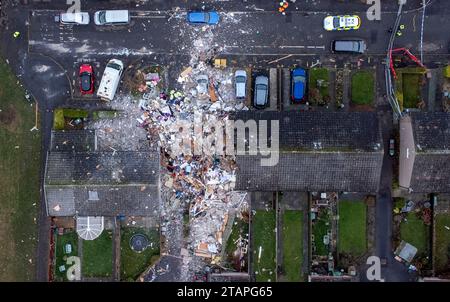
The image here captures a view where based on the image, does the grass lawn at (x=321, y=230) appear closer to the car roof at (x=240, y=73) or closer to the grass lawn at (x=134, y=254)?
the car roof at (x=240, y=73)

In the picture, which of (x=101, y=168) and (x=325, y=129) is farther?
(x=101, y=168)

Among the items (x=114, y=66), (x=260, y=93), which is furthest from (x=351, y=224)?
(x=114, y=66)

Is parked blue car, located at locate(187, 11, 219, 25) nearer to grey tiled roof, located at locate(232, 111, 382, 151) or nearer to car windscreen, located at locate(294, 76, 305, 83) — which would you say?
car windscreen, located at locate(294, 76, 305, 83)

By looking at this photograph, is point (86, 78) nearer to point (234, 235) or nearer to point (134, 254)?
point (134, 254)

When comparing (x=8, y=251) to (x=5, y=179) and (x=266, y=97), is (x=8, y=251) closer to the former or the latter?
(x=5, y=179)

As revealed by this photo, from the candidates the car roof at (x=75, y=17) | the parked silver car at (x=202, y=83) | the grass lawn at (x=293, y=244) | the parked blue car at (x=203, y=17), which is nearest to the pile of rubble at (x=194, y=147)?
the parked silver car at (x=202, y=83)
